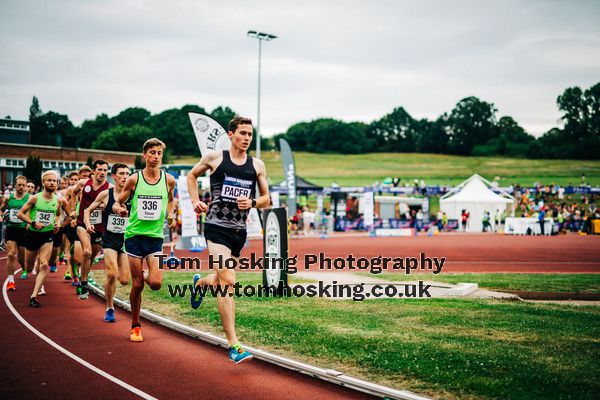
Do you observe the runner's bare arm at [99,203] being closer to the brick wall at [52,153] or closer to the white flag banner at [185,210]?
the white flag banner at [185,210]

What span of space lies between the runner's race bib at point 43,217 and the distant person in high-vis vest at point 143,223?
373 centimetres

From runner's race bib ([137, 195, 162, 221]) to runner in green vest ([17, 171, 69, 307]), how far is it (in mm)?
3837

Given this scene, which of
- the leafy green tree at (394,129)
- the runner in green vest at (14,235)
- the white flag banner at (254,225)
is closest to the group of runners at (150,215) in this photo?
the runner in green vest at (14,235)

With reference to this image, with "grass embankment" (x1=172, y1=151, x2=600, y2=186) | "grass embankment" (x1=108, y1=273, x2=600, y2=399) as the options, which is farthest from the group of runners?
"grass embankment" (x1=172, y1=151, x2=600, y2=186)

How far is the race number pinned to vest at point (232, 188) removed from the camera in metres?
6.16

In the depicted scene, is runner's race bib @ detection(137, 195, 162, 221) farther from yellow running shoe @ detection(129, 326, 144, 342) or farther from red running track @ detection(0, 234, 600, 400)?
red running track @ detection(0, 234, 600, 400)

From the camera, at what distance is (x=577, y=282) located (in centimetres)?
A: 1316

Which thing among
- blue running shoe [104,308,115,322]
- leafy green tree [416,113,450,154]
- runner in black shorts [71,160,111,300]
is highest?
leafy green tree [416,113,450,154]

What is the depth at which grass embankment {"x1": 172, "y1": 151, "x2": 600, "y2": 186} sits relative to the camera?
85062mm

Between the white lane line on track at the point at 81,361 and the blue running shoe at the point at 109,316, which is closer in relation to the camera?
the white lane line on track at the point at 81,361

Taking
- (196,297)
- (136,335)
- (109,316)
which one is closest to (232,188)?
(136,335)

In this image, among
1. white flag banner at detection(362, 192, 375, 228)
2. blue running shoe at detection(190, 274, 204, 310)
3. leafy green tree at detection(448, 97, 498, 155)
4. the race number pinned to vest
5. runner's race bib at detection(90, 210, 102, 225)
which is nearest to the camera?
the race number pinned to vest

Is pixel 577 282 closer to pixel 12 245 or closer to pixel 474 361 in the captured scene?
pixel 474 361

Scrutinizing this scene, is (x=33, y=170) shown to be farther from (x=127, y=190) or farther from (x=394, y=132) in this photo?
(x=394, y=132)
